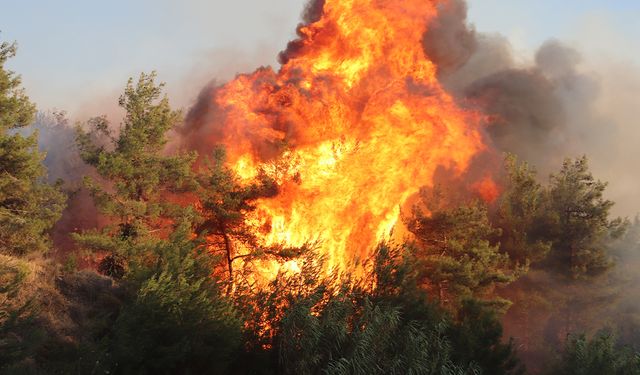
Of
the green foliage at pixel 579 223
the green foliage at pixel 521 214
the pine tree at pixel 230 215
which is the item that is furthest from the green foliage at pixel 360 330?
the green foliage at pixel 579 223

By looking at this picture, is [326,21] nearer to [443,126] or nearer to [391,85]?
[391,85]

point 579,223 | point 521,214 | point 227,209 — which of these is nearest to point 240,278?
point 227,209

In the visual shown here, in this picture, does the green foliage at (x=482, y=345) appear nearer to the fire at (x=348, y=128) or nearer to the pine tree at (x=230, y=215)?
the pine tree at (x=230, y=215)

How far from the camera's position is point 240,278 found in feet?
73.0

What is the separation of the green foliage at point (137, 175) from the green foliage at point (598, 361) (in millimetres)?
18231

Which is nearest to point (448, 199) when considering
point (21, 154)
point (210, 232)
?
point (210, 232)

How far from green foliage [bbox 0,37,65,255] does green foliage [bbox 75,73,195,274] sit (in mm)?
2210

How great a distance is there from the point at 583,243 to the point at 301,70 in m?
20.4

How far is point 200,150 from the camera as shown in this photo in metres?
35.5

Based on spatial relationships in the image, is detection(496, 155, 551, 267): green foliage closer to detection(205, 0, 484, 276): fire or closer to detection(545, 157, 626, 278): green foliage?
detection(545, 157, 626, 278): green foliage

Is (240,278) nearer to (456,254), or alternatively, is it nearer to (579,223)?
(456,254)

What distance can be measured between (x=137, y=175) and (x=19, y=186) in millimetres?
5249

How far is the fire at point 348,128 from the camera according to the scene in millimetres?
32344

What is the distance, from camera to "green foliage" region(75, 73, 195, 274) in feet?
85.8
